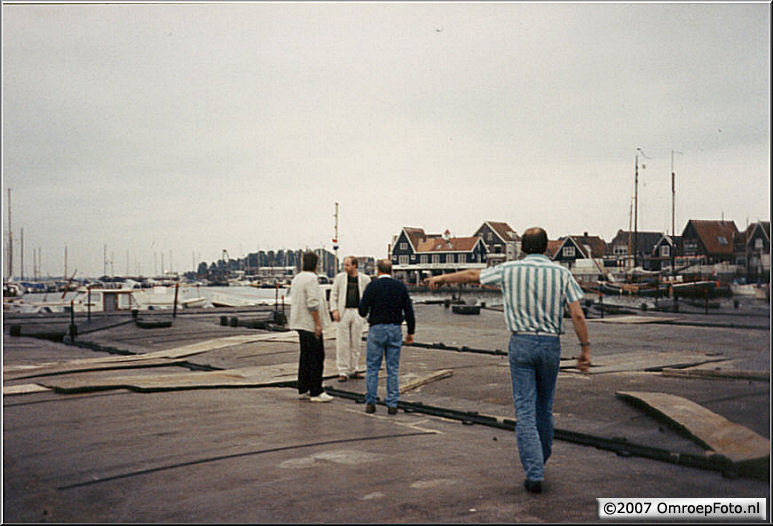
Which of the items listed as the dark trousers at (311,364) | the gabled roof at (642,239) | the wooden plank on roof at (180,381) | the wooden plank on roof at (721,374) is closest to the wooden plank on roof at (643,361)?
the wooden plank on roof at (721,374)

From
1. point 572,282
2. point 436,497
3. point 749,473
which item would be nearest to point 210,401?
point 436,497

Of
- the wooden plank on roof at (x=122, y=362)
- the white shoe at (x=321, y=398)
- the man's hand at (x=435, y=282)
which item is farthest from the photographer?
the wooden plank on roof at (x=122, y=362)

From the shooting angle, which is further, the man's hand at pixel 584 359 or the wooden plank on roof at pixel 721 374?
the wooden plank on roof at pixel 721 374

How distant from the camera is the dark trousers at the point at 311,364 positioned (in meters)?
8.51

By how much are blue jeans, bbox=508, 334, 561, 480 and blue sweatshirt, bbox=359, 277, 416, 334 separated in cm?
322

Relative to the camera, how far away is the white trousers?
33.6 ft

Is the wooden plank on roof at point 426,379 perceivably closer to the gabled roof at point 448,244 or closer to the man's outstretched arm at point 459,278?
Answer: the man's outstretched arm at point 459,278

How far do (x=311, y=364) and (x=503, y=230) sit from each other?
4.65m

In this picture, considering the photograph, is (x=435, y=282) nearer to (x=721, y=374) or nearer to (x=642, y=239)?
(x=721, y=374)

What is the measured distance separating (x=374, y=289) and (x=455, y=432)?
2.17 meters

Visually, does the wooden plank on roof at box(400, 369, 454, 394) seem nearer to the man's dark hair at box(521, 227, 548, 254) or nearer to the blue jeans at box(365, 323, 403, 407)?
the blue jeans at box(365, 323, 403, 407)

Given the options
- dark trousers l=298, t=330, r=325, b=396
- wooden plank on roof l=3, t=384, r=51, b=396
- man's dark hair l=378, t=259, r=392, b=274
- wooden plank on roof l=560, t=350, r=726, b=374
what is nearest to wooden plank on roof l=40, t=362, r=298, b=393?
wooden plank on roof l=3, t=384, r=51, b=396

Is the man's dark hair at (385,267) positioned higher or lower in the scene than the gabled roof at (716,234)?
lower

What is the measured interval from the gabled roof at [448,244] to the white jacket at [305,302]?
22.4ft
